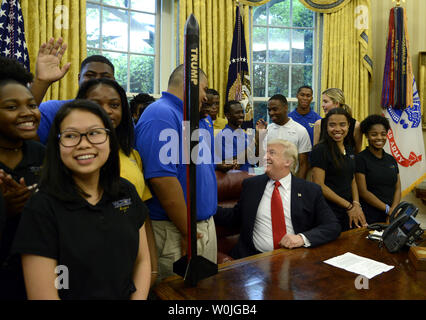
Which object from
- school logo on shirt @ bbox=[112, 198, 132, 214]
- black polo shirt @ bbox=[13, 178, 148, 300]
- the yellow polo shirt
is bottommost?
black polo shirt @ bbox=[13, 178, 148, 300]

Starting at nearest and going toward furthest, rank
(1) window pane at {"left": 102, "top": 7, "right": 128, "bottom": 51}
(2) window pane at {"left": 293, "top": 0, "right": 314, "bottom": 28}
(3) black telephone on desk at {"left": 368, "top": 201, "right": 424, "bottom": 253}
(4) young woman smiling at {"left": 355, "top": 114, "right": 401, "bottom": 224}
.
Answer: (3) black telephone on desk at {"left": 368, "top": 201, "right": 424, "bottom": 253}, (4) young woman smiling at {"left": 355, "top": 114, "right": 401, "bottom": 224}, (1) window pane at {"left": 102, "top": 7, "right": 128, "bottom": 51}, (2) window pane at {"left": 293, "top": 0, "right": 314, "bottom": 28}

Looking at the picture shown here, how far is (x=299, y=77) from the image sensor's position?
500 cm

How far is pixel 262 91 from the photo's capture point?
488 centimetres

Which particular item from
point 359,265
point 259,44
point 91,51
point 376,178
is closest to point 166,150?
point 359,265

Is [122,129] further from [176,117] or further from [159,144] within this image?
[176,117]

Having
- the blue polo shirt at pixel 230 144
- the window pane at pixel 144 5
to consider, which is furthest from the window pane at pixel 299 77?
the window pane at pixel 144 5

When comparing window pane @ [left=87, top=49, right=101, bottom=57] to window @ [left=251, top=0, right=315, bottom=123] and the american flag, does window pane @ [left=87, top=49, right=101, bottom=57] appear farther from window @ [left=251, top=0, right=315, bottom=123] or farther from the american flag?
window @ [left=251, top=0, right=315, bottom=123]

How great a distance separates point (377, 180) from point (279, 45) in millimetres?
2841

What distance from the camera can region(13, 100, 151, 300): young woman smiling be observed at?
0.87 meters

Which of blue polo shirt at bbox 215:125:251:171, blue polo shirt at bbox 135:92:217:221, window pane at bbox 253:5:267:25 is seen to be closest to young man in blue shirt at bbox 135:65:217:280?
blue polo shirt at bbox 135:92:217:221

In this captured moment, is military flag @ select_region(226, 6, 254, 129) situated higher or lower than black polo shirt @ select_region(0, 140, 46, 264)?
higher

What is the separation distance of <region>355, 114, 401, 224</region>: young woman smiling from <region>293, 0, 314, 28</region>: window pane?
2697mm
